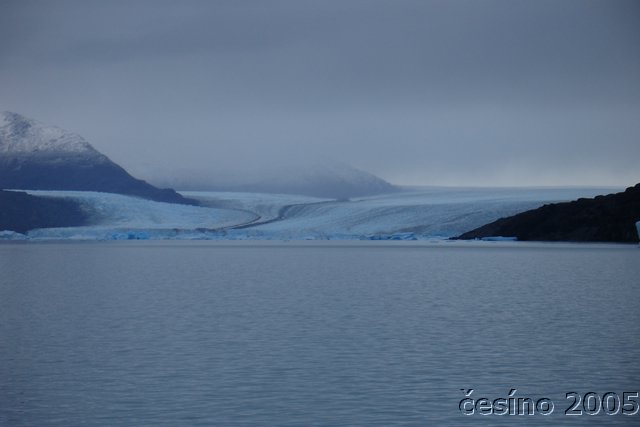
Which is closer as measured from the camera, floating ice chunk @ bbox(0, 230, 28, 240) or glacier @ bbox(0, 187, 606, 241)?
glacier @ bbox(0, 187, 606, 241)

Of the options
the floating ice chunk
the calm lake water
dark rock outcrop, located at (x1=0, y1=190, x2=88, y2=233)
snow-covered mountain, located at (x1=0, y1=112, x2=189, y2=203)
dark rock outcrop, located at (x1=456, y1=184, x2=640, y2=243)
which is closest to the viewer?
the calm lake water

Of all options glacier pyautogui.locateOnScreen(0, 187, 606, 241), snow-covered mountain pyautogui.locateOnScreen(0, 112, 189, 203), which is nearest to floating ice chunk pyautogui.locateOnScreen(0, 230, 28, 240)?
glacier pyautogui.locateOnScreen(0, 187, 606, 241)

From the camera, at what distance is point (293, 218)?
2391 inches

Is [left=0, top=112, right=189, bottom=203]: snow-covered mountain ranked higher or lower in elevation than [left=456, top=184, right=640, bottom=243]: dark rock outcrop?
higher

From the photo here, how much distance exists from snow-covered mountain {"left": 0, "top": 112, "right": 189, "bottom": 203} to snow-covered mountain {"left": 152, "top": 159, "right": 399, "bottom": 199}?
9786 millimetres

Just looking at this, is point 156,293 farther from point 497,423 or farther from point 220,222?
point 220,222

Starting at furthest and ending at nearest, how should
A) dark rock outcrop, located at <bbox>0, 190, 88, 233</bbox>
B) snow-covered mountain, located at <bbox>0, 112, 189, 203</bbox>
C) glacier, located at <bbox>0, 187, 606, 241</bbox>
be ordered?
snow-covered mountain, located at <bbox>0, 112, 189, 203</bbox>, dark rock outcrop, located at <bbox>0, 190, 88, 233</bbox>, glacier, located at <bbox>0, 187, 606, 241</bbox>

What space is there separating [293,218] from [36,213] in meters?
16.4

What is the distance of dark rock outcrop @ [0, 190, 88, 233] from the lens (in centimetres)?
6109

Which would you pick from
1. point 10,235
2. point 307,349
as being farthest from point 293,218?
point 307,349

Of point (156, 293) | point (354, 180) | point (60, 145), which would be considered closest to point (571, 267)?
point (156, 293)

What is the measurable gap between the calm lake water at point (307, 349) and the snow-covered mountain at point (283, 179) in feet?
239

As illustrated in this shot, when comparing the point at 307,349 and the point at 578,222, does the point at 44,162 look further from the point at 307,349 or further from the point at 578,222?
the point at 307,349

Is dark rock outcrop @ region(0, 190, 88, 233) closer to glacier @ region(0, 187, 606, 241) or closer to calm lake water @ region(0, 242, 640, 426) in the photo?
glacier @ region(0, 187, 606, 241)
